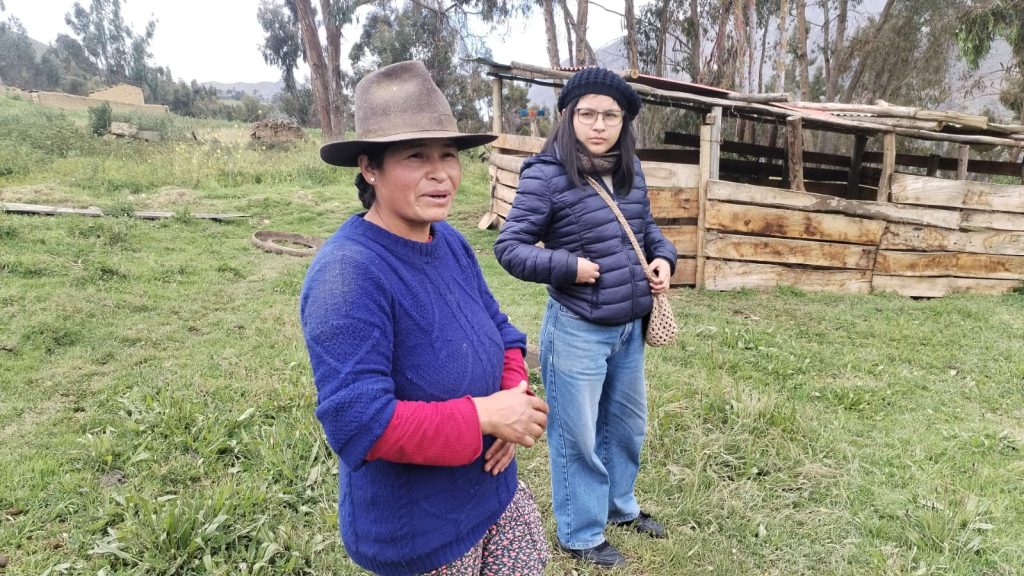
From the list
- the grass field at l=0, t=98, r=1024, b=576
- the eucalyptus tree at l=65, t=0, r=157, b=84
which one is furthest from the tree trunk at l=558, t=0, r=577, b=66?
the eucalyptus tree at l=65, t=0, r=157, b=84

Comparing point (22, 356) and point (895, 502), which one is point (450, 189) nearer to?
point (895, 502)

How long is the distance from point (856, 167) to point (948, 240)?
2685mm

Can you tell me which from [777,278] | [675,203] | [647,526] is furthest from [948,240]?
[647,526]

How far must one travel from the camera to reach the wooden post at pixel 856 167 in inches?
375

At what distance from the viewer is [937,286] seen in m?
7.44

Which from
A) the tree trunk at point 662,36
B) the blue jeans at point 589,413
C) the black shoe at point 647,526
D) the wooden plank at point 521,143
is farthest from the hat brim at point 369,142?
the tree trunk at point 662,36

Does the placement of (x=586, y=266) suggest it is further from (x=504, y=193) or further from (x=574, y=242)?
(x=504, y=193)

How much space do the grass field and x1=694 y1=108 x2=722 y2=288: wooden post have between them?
0.70 meters

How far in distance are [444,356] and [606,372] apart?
125 cm

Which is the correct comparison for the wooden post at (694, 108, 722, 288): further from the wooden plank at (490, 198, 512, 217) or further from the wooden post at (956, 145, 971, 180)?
the wooden plank at (490, 198, 512, 217)

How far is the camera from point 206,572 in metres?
2.41

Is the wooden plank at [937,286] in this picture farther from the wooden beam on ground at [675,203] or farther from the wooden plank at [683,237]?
the wooden beam on ground at [675,203]

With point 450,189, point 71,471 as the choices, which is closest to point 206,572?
point 71,471

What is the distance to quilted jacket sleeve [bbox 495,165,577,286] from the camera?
2.22 meters
